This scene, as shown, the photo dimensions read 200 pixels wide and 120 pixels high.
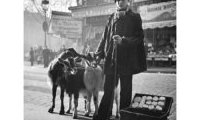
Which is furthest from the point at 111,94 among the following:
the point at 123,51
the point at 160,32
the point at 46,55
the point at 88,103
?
the point at 46,55

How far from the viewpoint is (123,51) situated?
10.6 ft

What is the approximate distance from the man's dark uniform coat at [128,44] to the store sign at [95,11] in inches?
3.5

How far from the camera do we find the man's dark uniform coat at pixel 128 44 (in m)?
3.18

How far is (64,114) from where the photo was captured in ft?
12.2

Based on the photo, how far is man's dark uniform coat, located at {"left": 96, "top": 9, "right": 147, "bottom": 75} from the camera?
3182mm

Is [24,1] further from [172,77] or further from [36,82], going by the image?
[172,77]

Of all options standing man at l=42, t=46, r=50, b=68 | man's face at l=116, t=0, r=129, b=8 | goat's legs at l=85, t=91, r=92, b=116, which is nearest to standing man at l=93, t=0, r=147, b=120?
man's face at l=116, t=0, r=129, b=8

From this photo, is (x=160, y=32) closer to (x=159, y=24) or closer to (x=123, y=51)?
(x=159, y=24)

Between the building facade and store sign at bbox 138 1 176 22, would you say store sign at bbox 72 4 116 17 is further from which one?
store sign at bbox 138 1 176 22

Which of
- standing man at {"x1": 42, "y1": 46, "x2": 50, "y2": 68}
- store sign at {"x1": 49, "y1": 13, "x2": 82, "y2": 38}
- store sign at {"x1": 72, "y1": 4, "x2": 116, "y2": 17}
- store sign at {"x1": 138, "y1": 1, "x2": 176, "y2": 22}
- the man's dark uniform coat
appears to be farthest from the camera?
standing man at {"x1": 42, "y1": 46, "x2": 50, "y2": 68}

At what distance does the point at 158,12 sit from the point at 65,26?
128 cm
